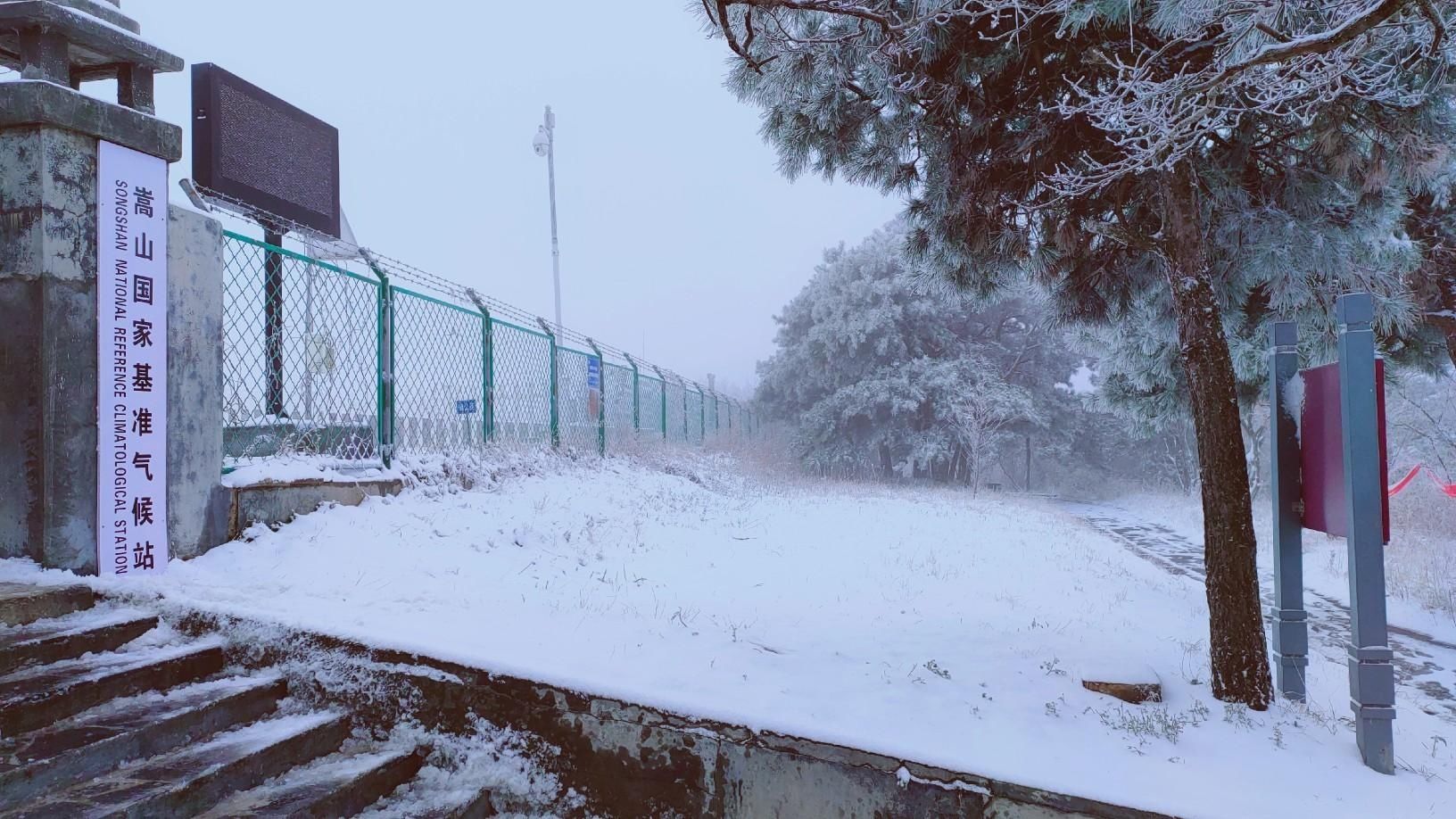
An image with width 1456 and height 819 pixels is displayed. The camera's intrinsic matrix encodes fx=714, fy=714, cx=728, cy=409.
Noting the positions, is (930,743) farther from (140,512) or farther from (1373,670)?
(140,512)

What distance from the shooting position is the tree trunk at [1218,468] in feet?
11.1

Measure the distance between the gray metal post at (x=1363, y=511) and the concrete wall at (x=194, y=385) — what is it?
5.61 m

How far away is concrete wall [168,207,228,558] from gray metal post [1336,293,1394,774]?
561 centimetres

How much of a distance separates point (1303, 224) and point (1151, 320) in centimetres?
115

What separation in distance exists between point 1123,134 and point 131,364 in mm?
5231

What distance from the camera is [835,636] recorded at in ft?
13.4

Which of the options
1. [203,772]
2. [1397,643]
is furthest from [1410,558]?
[203,772]

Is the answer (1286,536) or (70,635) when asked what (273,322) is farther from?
(1286,536)

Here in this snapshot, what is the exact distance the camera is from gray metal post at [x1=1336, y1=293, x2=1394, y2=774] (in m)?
2.86

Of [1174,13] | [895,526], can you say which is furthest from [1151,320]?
[895,526]

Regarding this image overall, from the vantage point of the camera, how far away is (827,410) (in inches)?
904

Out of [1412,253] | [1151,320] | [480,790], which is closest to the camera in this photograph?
[480,790]

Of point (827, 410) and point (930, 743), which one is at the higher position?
point (827, 410)

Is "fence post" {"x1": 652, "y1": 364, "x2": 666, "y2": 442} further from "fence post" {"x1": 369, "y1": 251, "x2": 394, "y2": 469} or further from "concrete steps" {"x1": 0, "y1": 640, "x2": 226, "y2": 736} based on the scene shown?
"concrete steps" {"x1": 0, "y1": 640, "x2": 226, "y2": 736}
